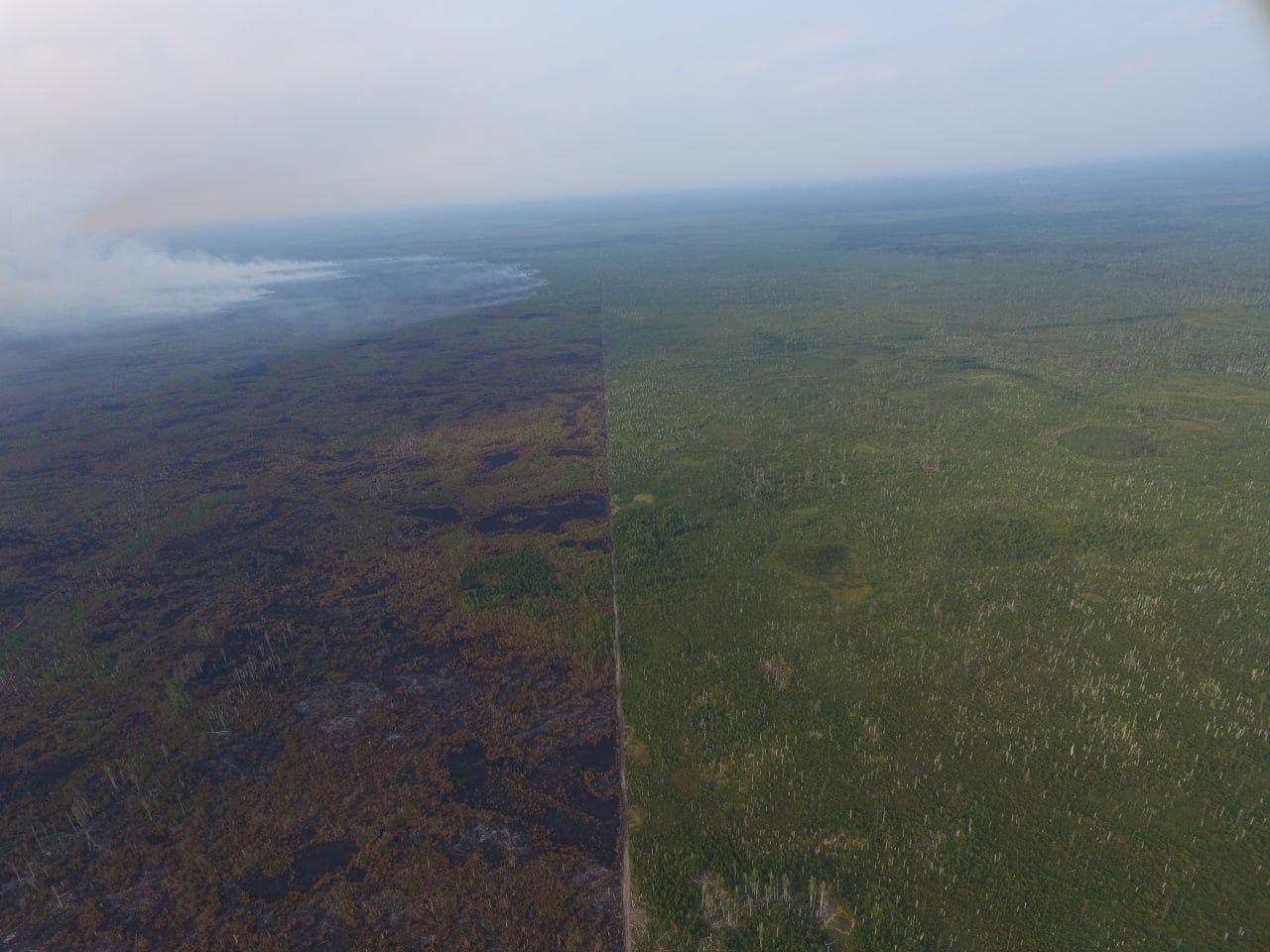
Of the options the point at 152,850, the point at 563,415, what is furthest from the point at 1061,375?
the point at 152,850

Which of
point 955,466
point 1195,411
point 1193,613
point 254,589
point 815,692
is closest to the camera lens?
point 815,692

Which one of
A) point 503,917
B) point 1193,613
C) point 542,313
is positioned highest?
point 542,313

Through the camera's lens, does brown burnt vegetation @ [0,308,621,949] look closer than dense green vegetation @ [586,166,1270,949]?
No

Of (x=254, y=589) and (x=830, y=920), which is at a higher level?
(x=254, y=589)

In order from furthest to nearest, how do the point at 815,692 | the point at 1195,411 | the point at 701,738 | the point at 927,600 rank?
1. the point at 1195,411
2. the point at 927,600
3. the point at 815,692
4. the point at 701,738

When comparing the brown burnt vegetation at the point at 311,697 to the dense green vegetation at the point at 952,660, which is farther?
the brown burnt vegetation at the point at 311,697

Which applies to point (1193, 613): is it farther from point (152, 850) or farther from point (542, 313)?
point (542, 313)

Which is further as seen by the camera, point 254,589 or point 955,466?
point 955,466

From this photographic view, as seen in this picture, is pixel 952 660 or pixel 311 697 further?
pixel 311 697
